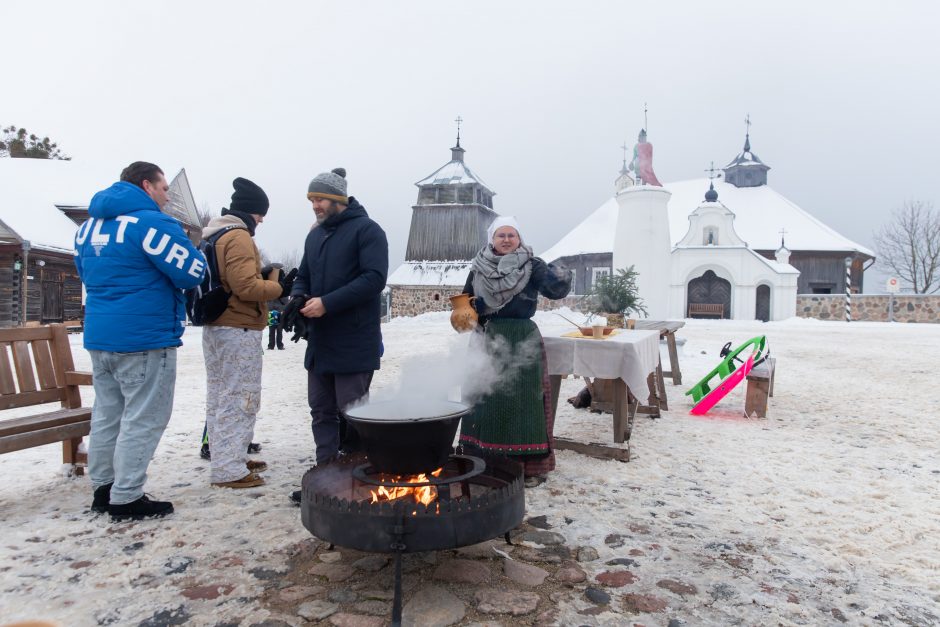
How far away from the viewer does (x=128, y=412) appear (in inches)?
128

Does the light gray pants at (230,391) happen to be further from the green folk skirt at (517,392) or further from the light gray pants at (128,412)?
the green folk skirt at (517,392)

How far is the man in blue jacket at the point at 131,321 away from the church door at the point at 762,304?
3349 centimetres

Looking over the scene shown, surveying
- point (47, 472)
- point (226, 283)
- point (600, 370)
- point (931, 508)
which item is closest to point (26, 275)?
point (47, 472)

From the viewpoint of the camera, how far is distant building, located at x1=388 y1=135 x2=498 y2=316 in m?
31.7

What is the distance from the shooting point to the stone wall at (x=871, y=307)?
3116 centimetres

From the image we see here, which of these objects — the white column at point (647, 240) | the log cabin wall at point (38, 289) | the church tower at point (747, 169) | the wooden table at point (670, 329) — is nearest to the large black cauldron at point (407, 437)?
the wooden table at point (670, 329)

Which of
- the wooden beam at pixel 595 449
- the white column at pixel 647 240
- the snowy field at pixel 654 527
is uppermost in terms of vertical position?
the white column at pixel 647 240

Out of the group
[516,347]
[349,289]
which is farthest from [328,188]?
[516,347]

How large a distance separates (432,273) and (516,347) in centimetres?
2843

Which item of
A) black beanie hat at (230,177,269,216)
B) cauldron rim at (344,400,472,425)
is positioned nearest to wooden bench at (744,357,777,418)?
cauldron rim at (344,400,472,425)

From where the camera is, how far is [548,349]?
4.87 metres

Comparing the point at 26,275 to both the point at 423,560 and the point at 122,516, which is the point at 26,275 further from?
the point at 423,560

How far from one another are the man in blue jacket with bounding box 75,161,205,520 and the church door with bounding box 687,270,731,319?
107 ft

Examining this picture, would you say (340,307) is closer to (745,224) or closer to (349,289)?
(349,289)
